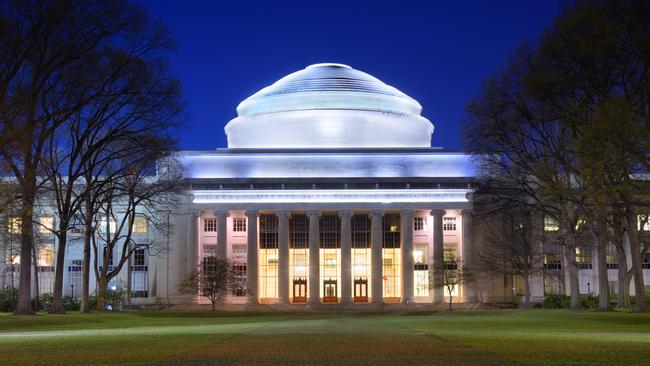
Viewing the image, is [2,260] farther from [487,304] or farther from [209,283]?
[487,304]

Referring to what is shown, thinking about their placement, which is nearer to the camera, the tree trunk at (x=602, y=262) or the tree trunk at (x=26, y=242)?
the tree trunk at (x=26, y=242)

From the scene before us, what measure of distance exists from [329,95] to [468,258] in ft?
80.9

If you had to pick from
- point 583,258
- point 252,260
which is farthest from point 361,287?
point 583,258

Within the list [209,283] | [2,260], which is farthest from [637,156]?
[2,260]

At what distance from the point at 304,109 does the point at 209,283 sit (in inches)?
1039

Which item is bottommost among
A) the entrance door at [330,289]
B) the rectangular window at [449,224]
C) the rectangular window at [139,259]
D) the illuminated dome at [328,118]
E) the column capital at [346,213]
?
the entrance door at [330,289]

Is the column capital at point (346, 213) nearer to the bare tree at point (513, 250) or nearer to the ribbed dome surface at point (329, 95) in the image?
the bare tree at point (513, 250)

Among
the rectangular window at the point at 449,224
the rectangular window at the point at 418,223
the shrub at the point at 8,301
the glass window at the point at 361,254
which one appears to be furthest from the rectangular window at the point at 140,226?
the rectangular window at the point at 449,224

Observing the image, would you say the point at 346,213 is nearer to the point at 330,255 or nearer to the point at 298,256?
the point at 330,255

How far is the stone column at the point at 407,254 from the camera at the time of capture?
86.7 m

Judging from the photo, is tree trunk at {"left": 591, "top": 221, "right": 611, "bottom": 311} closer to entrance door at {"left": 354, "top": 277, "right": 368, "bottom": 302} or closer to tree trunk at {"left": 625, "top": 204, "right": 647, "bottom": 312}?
tree trunk at {"left": 625, "top": 204, "right": 647, "bottom": 312}

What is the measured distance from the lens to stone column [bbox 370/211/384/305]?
285 feet

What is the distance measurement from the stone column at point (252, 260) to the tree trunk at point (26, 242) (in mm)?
38525

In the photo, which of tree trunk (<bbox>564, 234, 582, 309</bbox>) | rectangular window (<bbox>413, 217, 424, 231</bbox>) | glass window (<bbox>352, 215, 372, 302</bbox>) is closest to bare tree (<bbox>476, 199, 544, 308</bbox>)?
rectangular window (<bbox>413, 217, 424, 231</bbox>)
